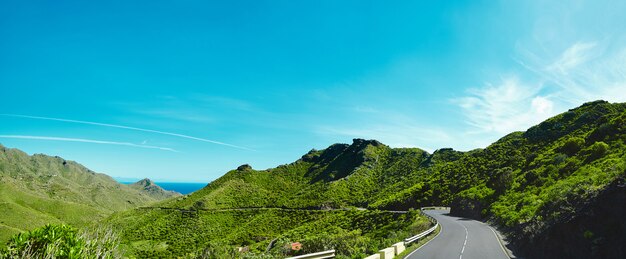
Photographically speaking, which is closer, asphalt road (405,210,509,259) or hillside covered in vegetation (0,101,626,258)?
hillside covered in vegetation (0,101,626,258)

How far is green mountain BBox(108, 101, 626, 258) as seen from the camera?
1838 cm

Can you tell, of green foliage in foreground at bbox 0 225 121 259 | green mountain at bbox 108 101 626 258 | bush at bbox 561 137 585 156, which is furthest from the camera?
bush at bbox 561 137 585 156

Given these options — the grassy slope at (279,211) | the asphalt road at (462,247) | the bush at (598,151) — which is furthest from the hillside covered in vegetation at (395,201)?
the asphalt road at (462,247)

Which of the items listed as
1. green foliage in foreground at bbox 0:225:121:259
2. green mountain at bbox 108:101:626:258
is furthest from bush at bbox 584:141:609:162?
green foliage in foreground at bbox 0:225:121:259

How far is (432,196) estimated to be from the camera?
70.3 metres

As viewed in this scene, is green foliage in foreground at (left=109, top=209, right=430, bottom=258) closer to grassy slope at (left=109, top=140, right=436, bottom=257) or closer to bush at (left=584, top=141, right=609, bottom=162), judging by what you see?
grassy slope at (left=109, top=140, right=436, bottom=257)

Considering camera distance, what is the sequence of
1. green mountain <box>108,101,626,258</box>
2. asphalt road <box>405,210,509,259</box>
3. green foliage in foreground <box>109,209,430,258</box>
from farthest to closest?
green foliage in foreground <box>109,209,430,258</box>, asphalt road <box>405,210,509,259</box>, green mountain <box>108,101,626,258</box>

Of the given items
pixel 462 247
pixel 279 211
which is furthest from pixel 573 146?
pixel 279 211

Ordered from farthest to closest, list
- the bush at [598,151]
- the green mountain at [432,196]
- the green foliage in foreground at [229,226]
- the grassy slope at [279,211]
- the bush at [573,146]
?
the grassy slope at [279,211] < the green foliage in foreground at [229,226] < the bush at [573,146] < the bush at [598,151] < the green mountain at [432,196]

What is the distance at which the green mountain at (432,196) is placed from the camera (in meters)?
18.4

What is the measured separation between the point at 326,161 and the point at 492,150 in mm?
86561

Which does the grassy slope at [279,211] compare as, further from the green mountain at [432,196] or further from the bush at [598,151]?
the bush at [598,151]

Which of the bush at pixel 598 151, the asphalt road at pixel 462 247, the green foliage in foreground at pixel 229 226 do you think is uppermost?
the bush at pixel 598 151

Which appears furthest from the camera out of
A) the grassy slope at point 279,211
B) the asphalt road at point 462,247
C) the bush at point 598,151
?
the grassy slope at point 279,211
